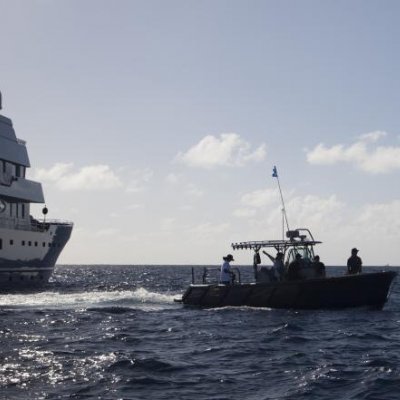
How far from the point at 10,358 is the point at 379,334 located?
1088 cm

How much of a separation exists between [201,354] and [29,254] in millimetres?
31176

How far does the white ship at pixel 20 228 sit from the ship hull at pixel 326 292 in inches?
862

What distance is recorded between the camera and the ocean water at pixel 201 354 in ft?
37.1

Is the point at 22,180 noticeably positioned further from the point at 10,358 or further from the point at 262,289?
the point at 10,358

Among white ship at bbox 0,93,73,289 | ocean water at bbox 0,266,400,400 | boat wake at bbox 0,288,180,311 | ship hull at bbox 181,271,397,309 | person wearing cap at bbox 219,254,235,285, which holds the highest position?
white ship at bbox 0,93,73,289

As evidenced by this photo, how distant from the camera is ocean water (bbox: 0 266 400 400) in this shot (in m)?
11.3

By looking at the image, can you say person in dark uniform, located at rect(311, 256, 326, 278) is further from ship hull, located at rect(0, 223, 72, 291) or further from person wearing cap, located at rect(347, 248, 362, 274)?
ship hull, located at rect(0, 223, 72, 291)

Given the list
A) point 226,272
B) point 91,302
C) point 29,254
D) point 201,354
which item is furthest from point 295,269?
point 29,254

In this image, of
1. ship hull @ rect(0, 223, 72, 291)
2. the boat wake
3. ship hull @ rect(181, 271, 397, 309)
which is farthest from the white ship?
ship hull @ rect(181, 271, 397, 309)

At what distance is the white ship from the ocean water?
17175mm

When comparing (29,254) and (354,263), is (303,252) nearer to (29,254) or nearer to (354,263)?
(354,263)

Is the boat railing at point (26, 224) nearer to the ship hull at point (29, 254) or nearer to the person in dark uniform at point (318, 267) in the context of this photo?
the ship hull at point (29, 254)

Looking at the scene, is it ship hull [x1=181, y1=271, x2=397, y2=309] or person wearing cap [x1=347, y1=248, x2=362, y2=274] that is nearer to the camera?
ship hull [x1=181, y1=271, x2=397, y2=309]

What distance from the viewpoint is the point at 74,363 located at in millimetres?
13641
